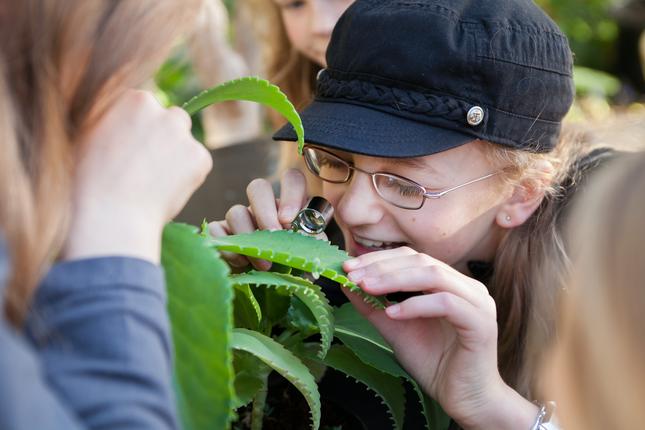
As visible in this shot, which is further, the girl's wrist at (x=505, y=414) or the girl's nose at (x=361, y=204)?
the girl's nose at (x=361, y=204)

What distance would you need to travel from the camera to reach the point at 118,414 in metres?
0.38

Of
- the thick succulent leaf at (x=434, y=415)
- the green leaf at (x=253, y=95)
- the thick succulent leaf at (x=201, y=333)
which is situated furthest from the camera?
the thick succulent leaf at (x=434, y=415)

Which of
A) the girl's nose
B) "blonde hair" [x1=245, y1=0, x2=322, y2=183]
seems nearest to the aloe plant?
the girl's nose

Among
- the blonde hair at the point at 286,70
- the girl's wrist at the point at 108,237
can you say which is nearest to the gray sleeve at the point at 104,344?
the girl's wrist at the point at 108,237

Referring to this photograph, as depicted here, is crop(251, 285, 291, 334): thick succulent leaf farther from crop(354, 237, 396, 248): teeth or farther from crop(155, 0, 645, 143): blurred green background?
crop(155, 0, 645, 143): blurred green background

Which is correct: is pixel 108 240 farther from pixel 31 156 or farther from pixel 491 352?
pixel 491 352

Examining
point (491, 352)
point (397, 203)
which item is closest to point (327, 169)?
point (397, 203)

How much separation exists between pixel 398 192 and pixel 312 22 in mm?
507

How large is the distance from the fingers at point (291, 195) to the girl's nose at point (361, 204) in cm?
4

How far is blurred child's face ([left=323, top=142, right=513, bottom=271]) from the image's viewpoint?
794 mm

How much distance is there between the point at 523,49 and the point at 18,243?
0.54 metres

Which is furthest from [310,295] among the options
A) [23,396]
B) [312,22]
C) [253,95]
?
[312,22]

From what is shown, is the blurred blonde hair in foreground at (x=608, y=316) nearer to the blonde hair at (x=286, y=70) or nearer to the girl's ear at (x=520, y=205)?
the girl's ear at (x=520, y=205)

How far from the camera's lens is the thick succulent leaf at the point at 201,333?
0.44m
